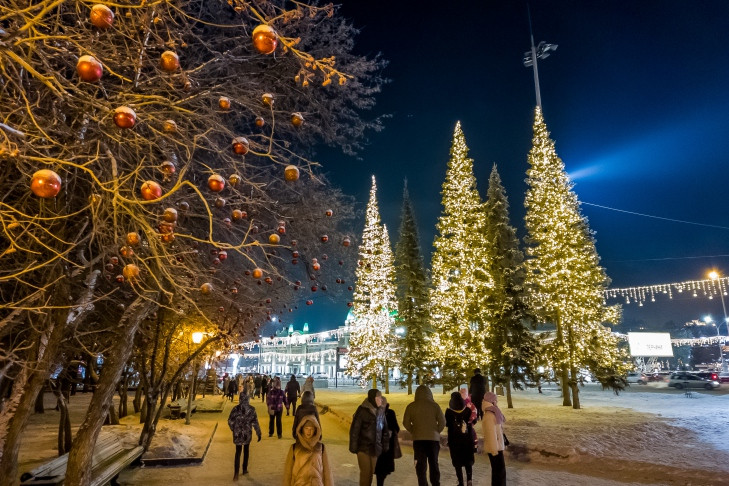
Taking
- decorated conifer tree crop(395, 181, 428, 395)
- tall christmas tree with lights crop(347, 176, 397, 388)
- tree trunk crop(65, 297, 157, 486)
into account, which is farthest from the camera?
tall christmas tree with lights crop(347, 176, 397, 388)

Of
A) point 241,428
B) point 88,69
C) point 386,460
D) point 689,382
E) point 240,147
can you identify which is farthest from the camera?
point 689,382

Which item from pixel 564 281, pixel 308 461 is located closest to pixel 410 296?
pixel 564 281

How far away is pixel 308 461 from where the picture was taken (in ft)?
15.2

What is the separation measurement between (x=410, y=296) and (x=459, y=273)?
9738mm

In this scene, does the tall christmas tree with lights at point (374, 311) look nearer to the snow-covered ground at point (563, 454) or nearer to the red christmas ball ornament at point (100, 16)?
the snow-covered ground at point (563, 454)

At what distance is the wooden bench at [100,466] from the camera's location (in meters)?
6.10

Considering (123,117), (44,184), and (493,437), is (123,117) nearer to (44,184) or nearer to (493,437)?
(44,184)

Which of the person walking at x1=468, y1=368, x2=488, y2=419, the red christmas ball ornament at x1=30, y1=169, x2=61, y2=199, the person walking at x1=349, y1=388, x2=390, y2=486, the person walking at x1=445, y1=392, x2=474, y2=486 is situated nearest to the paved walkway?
the person walking at x1=445, y1=392, x2=474, y2=486

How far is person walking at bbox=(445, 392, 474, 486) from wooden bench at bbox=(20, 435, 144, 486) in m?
5.65

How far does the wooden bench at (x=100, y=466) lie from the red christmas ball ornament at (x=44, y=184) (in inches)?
215

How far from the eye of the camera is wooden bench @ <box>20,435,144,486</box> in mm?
6097

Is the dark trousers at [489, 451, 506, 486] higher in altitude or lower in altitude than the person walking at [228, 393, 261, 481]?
lower

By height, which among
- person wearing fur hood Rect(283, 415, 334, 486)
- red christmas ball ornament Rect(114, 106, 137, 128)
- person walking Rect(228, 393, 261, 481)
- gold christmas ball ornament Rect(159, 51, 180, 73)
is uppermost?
gold christmas ball ornament Rect(159, 51, 180, 73)

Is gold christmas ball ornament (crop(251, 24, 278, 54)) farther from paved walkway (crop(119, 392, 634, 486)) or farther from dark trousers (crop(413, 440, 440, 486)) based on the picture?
paved walkway (crop(119, 392, 634, 486))
